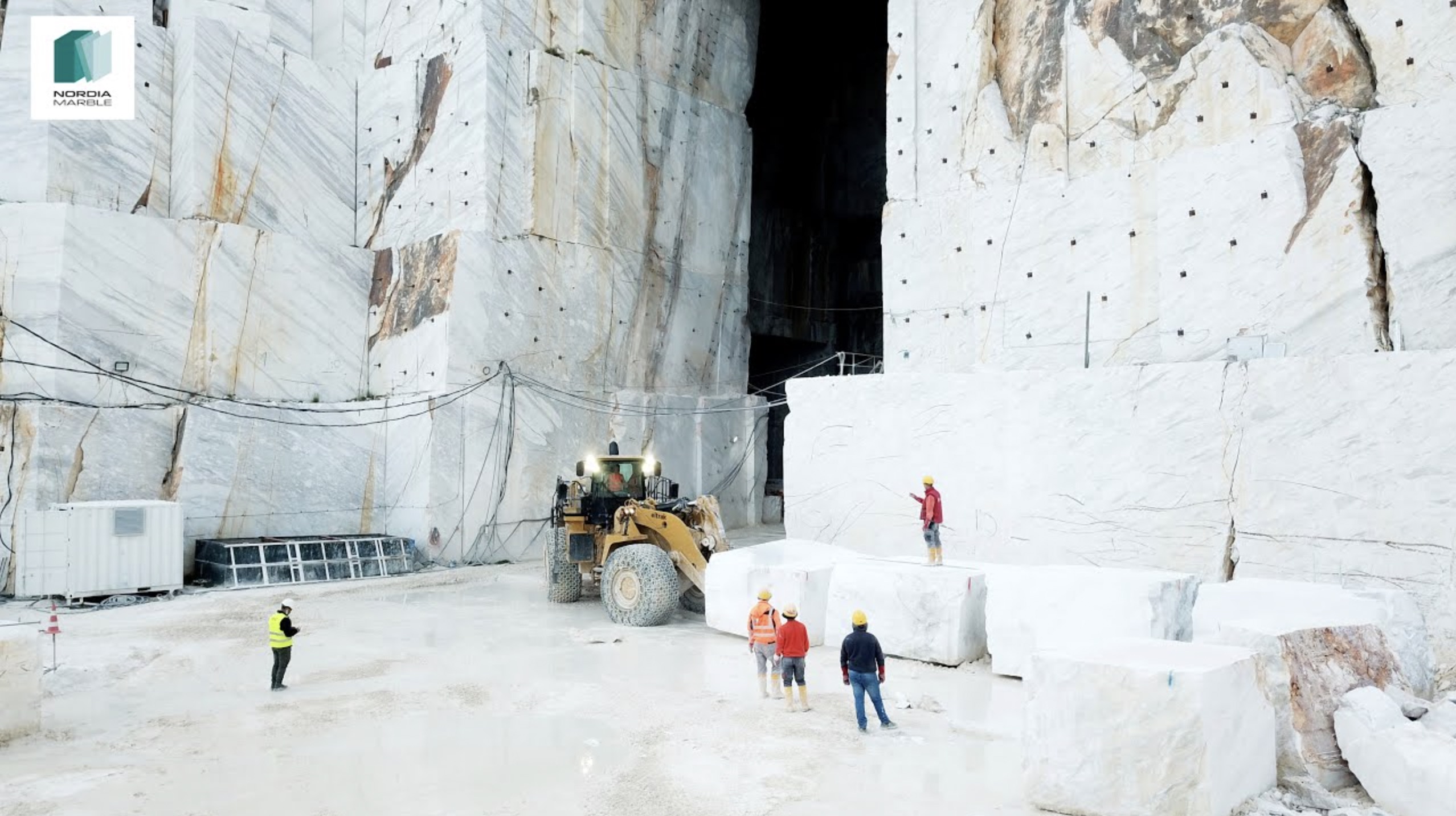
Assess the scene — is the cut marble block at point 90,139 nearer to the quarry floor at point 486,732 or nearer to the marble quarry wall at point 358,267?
the marble quarry wall at point 358,267

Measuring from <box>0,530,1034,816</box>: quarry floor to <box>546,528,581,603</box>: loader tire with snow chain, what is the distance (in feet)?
5.89

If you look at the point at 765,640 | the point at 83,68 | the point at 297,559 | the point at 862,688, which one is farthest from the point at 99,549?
the point at 862,688

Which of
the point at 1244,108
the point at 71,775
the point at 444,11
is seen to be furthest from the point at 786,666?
the point at 444,11

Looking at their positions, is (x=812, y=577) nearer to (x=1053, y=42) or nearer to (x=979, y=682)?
(x=979, y=682)

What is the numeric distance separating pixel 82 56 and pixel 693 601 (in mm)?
14149

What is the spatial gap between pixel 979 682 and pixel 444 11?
16349 millimetres

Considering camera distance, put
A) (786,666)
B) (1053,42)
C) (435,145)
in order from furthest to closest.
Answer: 1. (435,145)
2. (1053,42)
3. (786,666)

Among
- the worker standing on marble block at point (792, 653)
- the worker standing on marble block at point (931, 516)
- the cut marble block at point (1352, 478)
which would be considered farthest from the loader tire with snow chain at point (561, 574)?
the cut marble block at point (1352, 478)

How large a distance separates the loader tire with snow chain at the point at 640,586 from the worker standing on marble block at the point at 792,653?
3562 mm

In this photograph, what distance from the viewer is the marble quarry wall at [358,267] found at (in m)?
15.5

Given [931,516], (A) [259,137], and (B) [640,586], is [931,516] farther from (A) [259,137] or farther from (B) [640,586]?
(A) [259,137]

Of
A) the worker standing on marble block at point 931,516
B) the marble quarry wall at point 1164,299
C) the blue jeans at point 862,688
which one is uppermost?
the marble quarry wall at point 1164,299

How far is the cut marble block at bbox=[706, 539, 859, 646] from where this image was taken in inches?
395

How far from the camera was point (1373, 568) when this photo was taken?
9.35m
